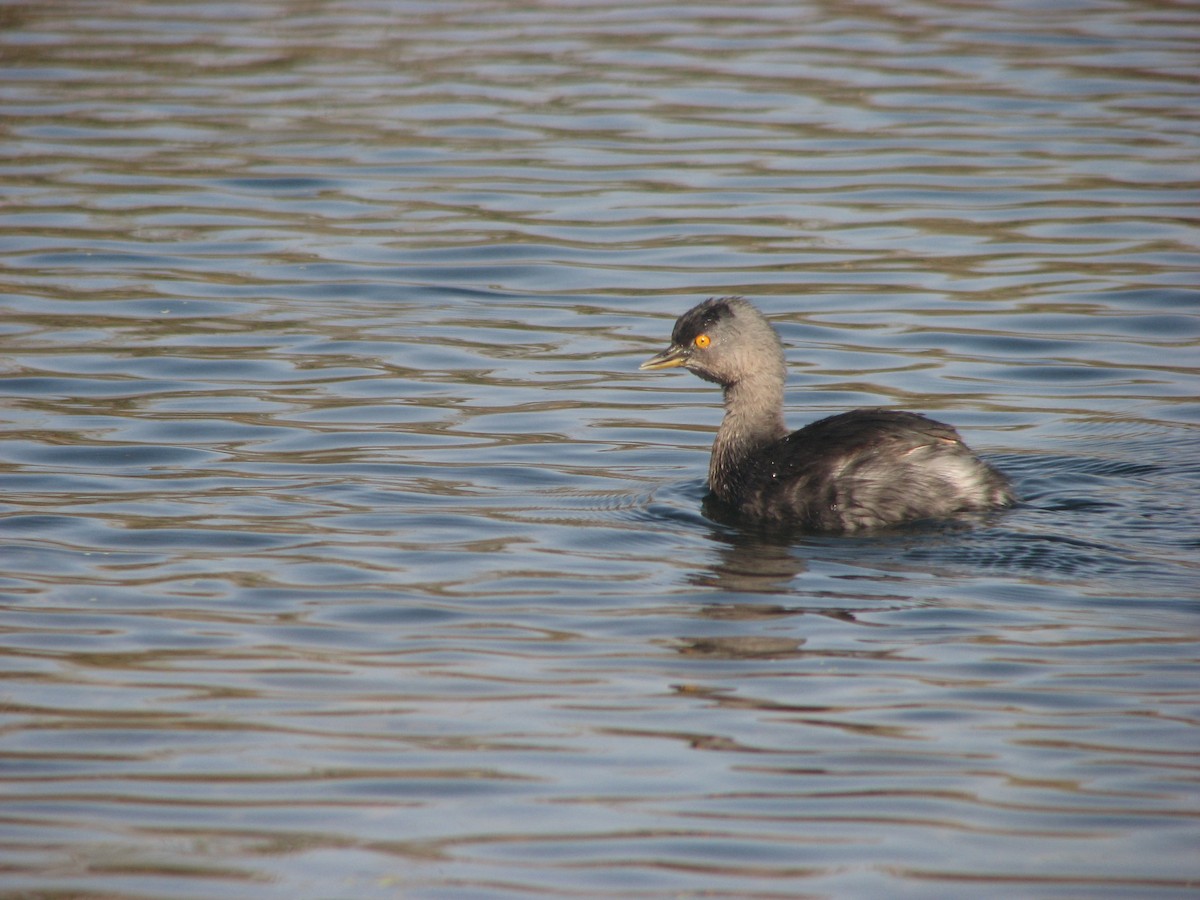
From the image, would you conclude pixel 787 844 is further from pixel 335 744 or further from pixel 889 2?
pixel 889 2

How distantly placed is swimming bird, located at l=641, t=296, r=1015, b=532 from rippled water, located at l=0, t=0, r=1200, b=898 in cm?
21

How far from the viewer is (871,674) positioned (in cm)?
685

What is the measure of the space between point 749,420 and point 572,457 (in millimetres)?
1071

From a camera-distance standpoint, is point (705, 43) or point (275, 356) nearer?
point (275, 356)

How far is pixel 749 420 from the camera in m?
9.77

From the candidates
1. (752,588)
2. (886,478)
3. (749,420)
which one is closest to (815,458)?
(886,478)

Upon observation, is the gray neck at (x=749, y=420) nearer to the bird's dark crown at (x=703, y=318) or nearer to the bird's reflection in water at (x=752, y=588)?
the bird's dark crown at (x=703, y=318)

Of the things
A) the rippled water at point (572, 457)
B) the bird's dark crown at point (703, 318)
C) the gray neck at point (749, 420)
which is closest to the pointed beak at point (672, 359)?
the bird's dark crown at point (703, 318)

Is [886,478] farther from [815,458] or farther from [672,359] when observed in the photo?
[672,359]

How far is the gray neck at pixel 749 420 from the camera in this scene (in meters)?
9.65

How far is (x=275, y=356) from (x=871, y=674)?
20.8 ft

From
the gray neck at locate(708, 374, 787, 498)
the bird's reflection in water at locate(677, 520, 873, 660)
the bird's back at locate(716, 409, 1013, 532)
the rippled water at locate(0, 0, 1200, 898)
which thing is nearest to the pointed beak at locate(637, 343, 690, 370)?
the gray neck at locate(708, 374, 787, 498)

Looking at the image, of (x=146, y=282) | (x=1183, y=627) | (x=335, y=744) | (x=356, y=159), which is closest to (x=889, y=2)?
(x=356, y=159)

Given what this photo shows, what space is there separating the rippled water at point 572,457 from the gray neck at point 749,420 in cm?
33
